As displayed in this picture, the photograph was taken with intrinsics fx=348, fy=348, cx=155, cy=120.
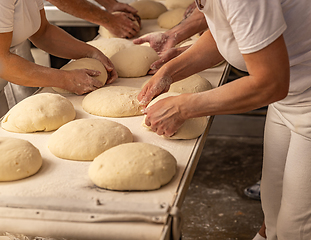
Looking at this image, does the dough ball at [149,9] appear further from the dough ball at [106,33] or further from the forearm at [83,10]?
the forearm at [83,10]

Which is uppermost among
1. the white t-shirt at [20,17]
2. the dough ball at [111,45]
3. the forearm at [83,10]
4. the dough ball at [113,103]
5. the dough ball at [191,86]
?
the white t-shirt at [20,17]

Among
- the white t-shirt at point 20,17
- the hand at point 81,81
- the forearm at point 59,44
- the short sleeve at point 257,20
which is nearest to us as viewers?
the short sleeve at point 257,20

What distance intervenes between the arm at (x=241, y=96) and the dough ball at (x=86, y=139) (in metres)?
0.16

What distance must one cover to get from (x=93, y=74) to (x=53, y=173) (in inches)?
32.1

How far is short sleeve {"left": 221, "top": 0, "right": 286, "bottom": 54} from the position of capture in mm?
1041

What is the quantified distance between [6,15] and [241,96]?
118cm

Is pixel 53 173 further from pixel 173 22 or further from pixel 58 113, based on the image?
pixel 173 22

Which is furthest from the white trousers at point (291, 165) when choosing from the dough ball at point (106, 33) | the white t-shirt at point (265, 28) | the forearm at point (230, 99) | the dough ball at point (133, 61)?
the dough ball at point (106, 33)

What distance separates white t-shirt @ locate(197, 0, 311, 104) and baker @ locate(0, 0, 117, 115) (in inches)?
37.1

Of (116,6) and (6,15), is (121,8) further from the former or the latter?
(6,15)

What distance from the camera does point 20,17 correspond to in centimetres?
182

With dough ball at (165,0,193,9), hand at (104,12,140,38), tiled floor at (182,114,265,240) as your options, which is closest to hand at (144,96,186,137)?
tiled floor at (182,114,265,240)

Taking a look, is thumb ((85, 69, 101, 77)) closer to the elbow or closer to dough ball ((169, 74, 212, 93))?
dough ball ((169, 74, 212, 93))

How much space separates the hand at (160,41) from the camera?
2.61 metres
